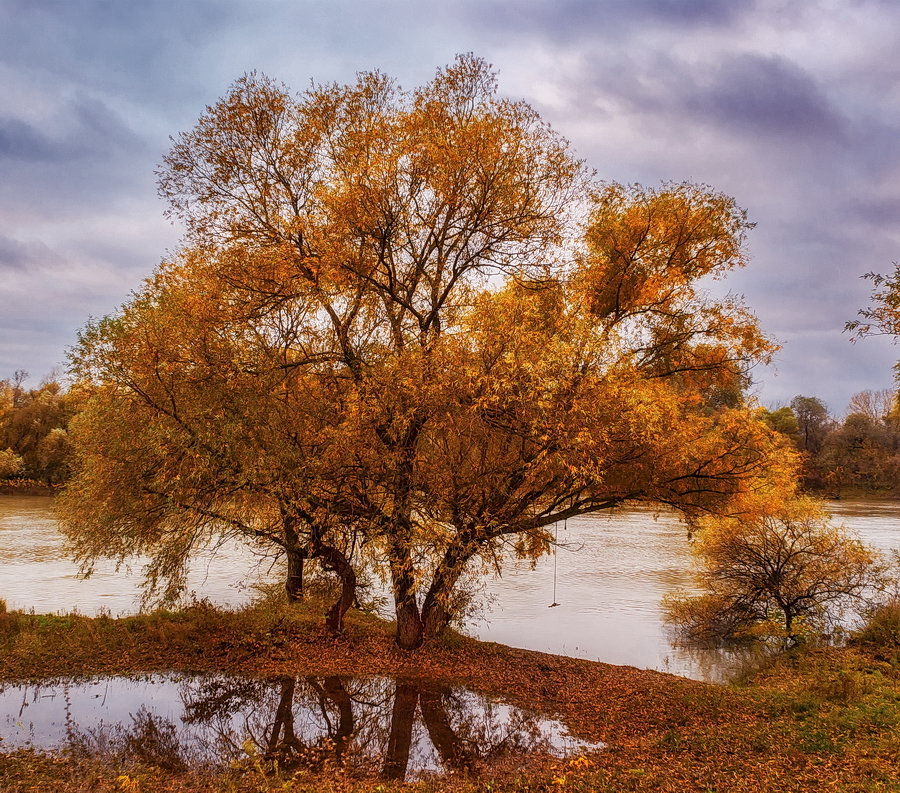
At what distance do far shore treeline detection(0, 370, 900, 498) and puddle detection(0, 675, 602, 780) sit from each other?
3976 centimetres

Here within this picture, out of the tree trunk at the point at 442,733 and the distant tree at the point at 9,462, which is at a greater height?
the distant tree at the point at 9,462

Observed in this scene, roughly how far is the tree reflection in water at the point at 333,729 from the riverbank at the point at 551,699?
2.11ft

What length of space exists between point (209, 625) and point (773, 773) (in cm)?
1416

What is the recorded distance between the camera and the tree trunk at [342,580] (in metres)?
18.3

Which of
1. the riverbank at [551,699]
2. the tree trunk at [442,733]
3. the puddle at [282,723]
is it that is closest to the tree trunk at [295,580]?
the riverbank at [551,699]

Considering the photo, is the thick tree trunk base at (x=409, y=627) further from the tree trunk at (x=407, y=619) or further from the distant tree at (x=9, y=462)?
the distant tree at (x=9, y=462)

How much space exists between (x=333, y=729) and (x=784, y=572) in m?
15.3

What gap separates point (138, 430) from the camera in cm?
1683

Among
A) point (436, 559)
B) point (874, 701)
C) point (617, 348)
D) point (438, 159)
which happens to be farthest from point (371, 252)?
point (874, 701)

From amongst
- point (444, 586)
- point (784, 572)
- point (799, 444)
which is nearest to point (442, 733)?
point (444, 586)

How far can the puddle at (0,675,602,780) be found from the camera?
38.6ft

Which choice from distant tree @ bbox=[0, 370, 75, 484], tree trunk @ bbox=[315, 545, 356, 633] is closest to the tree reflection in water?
tree trunk @ bbox=[315, 545, 356, 633]

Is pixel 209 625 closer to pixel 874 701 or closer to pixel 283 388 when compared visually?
pixel 283 388

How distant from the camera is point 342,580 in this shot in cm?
1927
